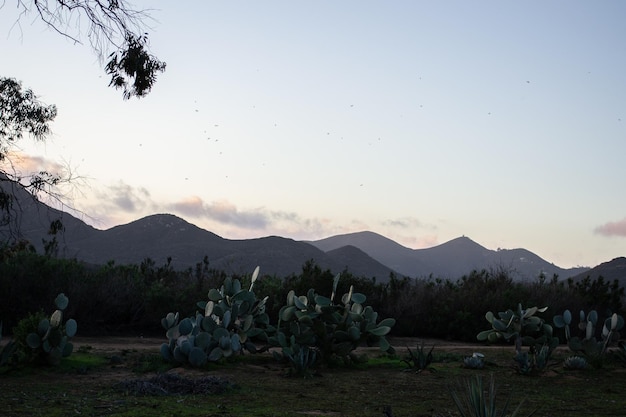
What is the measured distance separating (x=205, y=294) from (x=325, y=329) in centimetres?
729

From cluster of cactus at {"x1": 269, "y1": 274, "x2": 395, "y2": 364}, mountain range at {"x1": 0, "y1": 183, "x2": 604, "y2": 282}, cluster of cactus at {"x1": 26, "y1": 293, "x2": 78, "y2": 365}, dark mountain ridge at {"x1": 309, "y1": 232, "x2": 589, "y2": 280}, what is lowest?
cluster of cactus at {"x1": 26, "y1": 293, "x2": 78, "y2": 365}

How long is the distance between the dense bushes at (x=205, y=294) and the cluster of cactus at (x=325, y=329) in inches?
213

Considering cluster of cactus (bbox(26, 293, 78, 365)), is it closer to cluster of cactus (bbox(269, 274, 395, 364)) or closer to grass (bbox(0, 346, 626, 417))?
grass (bbox(0, 346, 626, 417))

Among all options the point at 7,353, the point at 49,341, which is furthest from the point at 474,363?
the point at 7,353

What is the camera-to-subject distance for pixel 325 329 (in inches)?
408

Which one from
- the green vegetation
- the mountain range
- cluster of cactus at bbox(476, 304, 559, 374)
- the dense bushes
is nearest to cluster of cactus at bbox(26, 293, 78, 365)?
the green vegetation

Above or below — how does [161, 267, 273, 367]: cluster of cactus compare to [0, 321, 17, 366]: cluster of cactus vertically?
above

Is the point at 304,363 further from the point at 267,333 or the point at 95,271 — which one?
the point at 95,271

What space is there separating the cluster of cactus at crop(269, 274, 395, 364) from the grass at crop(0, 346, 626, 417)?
309mm

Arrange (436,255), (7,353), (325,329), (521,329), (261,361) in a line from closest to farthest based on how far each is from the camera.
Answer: (7,353) → (325,329) → (261,361) → (521,329) → (436,255)

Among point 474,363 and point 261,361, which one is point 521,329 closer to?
point 474,363

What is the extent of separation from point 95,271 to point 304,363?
899 cm

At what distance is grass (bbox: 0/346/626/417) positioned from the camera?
23.7 feet

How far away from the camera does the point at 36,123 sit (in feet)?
71.7
